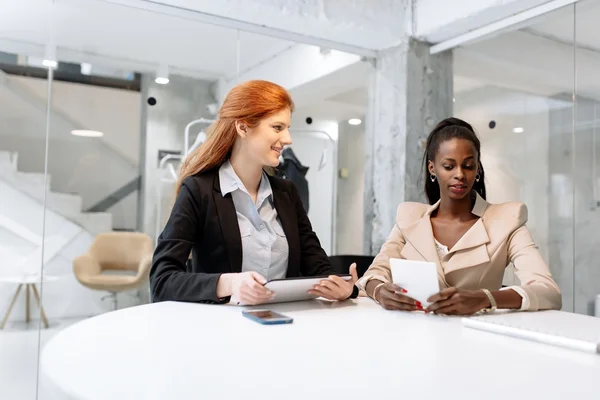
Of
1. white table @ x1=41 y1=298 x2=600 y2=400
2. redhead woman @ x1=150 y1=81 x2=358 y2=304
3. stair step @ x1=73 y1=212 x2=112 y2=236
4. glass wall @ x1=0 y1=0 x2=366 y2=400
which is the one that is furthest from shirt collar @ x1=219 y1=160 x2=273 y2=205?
stair step @ x1=73 y1=212 x2=112 y2=236

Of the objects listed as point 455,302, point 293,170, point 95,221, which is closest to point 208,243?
point 455,302

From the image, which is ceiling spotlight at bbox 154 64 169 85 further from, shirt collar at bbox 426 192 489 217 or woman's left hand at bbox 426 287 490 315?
woman's left hand at bbox 426 287 490 315

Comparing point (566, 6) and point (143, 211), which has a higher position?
point (566, 6)

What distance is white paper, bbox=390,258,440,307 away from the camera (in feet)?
4.57

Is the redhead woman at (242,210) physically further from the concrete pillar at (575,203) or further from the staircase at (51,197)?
the concrete pillar at (575,203)

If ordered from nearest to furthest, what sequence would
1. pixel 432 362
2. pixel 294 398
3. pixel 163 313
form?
pixel 294 398 < pixel 432 362 < pixel 163 313

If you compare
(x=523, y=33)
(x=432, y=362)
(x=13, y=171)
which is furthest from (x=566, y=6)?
(x=13, y=171)

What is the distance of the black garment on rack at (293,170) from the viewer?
11.9 feet

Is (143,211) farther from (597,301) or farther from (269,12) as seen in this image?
(597,301)

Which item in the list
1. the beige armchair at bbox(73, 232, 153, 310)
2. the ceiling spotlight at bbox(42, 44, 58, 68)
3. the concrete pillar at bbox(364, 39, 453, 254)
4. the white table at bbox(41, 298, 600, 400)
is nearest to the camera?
the white table at bbox(41, 298, 600, 400)

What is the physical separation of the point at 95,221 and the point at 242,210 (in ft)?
4.94

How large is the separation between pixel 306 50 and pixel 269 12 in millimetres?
643

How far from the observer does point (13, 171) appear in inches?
108

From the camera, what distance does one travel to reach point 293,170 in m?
3.67
